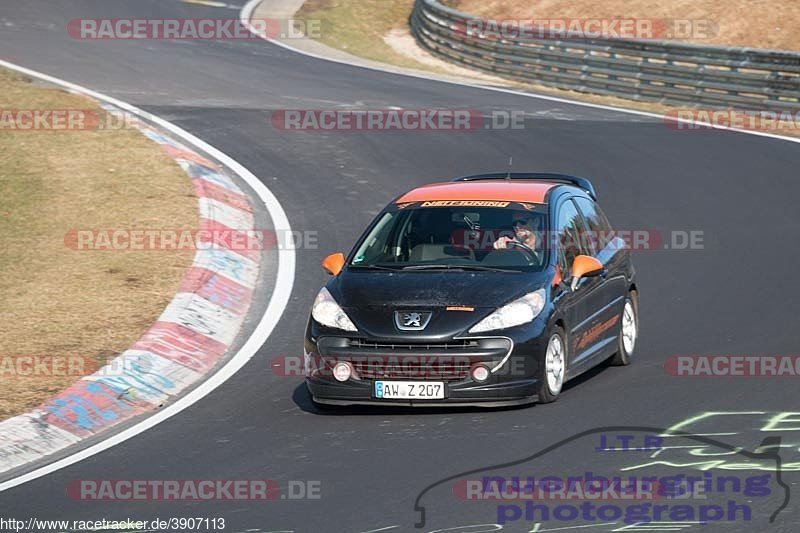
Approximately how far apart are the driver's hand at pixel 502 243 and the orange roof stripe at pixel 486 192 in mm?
480

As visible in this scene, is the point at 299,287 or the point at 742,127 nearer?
the point at 299,287

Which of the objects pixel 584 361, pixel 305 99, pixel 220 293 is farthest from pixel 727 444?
→ pixel 305 99

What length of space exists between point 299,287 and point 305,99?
11034 millimetres

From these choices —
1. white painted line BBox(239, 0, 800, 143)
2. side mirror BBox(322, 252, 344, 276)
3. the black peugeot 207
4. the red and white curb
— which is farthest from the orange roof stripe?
white painted line BBox(239, 0, 800, 143)

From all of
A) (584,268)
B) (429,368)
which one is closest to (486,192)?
(584,268)

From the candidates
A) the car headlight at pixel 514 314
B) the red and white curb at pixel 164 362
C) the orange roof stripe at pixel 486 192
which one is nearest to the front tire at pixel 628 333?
the orange roof stripe at pixel 486 192

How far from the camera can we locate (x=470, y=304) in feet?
32.4

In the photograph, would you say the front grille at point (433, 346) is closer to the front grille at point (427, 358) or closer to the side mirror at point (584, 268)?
the front grille at point (427, 358)

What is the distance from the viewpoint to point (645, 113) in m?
24.4

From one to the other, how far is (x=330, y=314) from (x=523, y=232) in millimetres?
1696

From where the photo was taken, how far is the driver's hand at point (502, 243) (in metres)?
10.7

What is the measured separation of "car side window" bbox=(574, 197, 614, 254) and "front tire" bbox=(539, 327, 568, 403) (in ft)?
4.88

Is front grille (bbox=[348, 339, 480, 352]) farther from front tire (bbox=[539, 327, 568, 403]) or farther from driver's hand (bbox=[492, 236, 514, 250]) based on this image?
driver's hand (bbox=[492, 236, 514, 250])

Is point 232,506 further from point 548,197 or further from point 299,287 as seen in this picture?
point 299,287
